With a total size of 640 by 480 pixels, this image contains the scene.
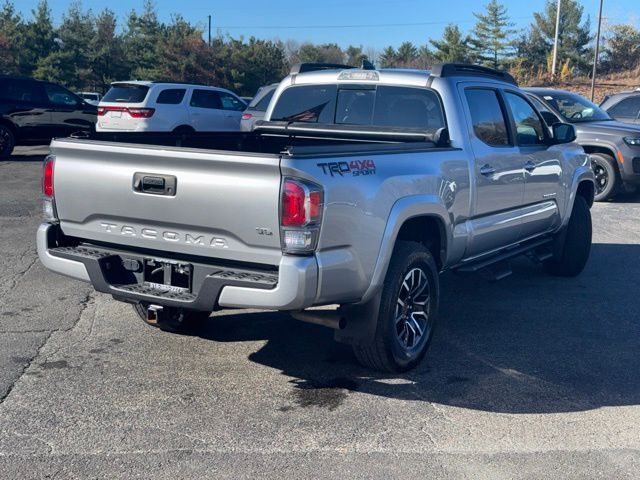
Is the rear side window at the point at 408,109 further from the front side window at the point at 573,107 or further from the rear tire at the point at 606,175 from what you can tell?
the front side window at the point at 573,107

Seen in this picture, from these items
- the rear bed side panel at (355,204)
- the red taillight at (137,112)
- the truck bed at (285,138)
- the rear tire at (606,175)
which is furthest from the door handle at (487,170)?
the red taillight at (137,112)

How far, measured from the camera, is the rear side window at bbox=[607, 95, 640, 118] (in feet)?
49.3

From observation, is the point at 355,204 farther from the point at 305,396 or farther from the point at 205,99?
the point at 205,99

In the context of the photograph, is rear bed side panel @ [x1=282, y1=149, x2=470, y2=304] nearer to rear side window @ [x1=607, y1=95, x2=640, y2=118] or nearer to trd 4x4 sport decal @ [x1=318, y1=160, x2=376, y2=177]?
trd 4x4 sport decal @ [x1=318, y1=160, x2=376, y2=177]

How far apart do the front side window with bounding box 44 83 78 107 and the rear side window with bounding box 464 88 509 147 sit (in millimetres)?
13705

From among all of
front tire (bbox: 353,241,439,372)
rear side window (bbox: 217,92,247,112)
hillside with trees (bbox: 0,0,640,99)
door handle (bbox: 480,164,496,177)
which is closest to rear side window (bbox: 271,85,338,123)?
door handle (bbox: 480,164,496,177)

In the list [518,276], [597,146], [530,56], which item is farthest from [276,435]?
[530,56]

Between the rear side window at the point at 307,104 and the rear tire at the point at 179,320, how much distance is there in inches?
71.0

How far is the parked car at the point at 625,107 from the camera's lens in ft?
49.3

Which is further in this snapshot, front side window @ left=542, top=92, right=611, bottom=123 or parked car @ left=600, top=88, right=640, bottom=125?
parked car @ left=600, top=88, right=640, bottom=125

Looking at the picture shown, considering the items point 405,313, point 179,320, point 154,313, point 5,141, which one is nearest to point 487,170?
point 405,313

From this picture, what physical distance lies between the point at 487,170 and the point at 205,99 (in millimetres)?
14108

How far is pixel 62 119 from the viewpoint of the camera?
17.9 metres

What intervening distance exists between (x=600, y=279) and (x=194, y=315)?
14.2ft
